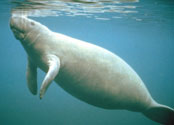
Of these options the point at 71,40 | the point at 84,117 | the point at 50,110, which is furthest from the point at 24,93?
the point at 71,40

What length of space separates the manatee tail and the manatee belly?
39 cm

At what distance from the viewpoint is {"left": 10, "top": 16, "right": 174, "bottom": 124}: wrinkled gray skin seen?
5633mm

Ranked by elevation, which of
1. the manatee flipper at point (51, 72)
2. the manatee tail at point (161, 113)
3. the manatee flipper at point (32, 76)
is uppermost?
the manatee flipper at point (51, 72)

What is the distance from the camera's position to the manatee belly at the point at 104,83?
574 cm

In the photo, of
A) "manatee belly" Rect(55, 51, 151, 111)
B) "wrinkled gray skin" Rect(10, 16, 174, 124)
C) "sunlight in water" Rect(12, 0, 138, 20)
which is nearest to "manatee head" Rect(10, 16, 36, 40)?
"wrinkled gray skin" Rect(10, 16, 174, 124)

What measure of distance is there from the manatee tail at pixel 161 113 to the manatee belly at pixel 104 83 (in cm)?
39

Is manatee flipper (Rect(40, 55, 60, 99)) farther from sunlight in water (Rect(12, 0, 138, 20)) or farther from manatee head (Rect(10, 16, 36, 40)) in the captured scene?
sunlight in water (Rect(12, 0, 138, 20))

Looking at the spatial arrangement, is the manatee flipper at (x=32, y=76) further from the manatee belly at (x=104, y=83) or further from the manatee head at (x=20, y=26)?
the manatee head at (x=20, y=26)

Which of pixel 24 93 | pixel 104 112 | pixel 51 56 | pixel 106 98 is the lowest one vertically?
pixel 24 93

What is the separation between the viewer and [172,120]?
6246 millimetres

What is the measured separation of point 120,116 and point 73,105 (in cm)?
403

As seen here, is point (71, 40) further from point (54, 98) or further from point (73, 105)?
point (54, 98)

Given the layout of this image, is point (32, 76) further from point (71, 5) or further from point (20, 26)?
point (71, 5)

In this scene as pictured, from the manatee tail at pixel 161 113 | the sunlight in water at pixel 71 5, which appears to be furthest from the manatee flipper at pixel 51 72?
the sunlight in water at pixel 71 5
